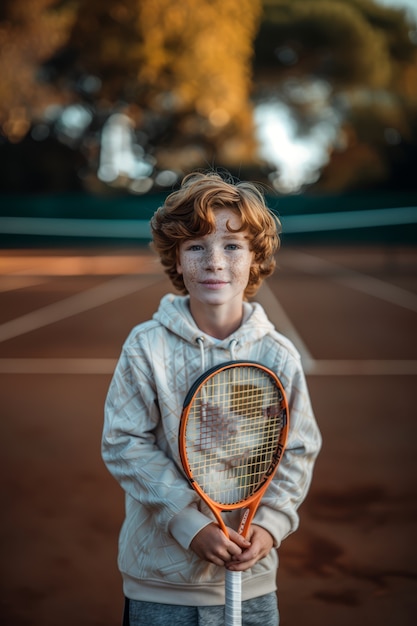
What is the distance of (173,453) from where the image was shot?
1703 mm

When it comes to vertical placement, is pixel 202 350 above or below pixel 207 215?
below

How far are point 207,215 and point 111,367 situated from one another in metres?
4.67

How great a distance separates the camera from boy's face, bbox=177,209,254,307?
168 cm

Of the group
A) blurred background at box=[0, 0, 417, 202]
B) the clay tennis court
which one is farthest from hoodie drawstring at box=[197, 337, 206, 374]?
blurred background at box=[0, 0, 417, 202]

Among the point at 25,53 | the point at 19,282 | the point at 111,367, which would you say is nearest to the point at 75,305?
the point at 19,282

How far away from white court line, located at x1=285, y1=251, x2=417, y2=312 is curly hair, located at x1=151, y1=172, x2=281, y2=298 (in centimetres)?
876

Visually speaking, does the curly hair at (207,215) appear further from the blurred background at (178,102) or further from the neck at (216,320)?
the blurred background at (178,102)

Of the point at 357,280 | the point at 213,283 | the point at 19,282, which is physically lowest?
the point at 213,283

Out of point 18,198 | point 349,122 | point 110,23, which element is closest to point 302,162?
point 349,122

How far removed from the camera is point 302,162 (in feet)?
92.7

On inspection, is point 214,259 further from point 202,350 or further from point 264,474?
point 264,474

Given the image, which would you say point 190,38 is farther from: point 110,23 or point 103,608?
point 103,608

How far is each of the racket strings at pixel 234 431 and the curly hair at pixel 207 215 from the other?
0.28 metres

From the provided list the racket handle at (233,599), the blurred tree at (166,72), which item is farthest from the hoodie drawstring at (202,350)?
the blurred tree at (166,72)
